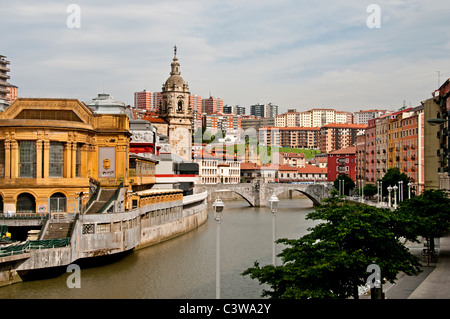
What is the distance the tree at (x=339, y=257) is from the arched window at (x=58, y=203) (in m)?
22.4

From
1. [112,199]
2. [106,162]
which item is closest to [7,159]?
[106,162]

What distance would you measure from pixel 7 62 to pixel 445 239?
100 meters

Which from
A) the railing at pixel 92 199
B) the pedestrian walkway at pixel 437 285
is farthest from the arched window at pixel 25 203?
the pedestrian walkway at pixel 437 285

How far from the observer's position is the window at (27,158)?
4172 centimetres

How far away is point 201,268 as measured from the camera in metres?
41.4

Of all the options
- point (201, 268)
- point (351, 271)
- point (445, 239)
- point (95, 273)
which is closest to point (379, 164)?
point (445, 239)

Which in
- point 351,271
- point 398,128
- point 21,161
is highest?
point 398,128

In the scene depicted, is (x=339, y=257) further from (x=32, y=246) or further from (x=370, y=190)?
(x=370, y=190)

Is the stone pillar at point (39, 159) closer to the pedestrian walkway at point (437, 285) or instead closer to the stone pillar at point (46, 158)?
the stone pillar at point (46, 158)

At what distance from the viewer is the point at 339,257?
21.5m

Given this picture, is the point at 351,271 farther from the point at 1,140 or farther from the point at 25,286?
the point at 1,140

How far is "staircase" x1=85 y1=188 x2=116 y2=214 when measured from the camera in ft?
138

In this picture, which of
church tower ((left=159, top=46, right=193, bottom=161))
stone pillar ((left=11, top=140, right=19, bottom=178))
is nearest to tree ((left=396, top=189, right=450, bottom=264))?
stone pillar ((left=11, top=140, right=19, bottom=178))

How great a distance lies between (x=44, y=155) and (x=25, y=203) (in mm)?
3999
